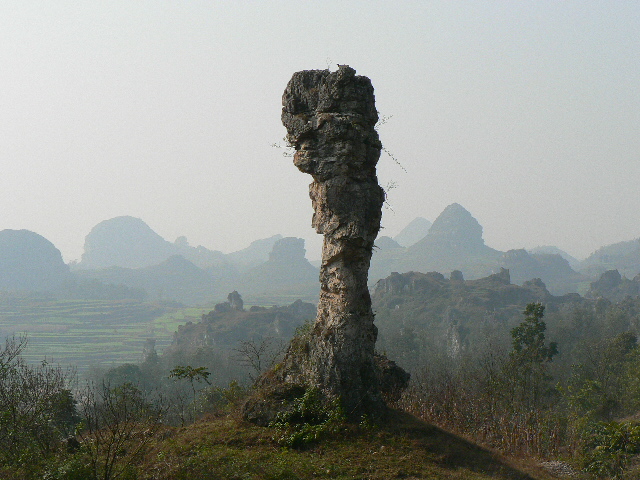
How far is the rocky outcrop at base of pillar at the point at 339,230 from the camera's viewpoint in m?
10.0

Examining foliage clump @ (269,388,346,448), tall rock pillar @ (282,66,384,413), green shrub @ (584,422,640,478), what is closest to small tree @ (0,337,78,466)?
foliage clump @ (269,388,346,448)

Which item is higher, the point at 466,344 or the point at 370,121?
the point at 370,121

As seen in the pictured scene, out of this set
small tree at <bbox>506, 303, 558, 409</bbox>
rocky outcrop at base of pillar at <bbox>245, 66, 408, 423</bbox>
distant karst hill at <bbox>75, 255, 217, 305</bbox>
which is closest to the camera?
rocky outcrop at base of pillar at <bbox>245, 66, 408, 423</bbox>

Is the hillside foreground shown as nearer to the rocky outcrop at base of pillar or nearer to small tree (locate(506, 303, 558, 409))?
the rocky outcrop at base of pillar

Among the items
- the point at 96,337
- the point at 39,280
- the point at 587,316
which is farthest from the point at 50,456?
the point at 39,280

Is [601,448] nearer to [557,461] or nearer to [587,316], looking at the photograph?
[557,461]

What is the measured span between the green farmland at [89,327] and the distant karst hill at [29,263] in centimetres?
3765

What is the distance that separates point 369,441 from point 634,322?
61.4 meters

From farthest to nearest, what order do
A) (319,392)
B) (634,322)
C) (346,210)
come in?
(634,322) < (346,210) < (319,392)

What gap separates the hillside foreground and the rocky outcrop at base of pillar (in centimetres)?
65

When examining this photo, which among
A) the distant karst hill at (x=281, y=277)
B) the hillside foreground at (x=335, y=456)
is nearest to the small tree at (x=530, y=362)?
the hillside foreground at (x=335, y=456)

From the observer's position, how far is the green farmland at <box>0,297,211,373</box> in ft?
300

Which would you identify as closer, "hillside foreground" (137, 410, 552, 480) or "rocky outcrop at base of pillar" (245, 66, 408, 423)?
"hillside foreground" (137, 410, 552, 480)

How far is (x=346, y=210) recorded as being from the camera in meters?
10.6
